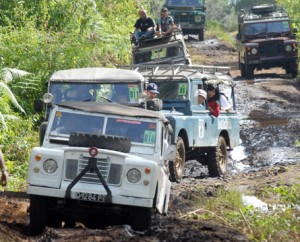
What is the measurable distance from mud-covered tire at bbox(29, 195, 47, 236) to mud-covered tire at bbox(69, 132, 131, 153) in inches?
30.0

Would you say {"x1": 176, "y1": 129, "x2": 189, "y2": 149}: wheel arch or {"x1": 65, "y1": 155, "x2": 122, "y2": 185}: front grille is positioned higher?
{"x1": 65, "y1": 155, "x2": 122, "y2": 185}: front grille

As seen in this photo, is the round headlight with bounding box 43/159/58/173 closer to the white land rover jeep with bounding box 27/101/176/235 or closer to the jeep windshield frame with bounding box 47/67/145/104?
the white land rover jeep with bounding box 27/101/176/235

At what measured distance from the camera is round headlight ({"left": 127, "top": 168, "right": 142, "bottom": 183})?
9594mm

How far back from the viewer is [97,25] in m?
24.8

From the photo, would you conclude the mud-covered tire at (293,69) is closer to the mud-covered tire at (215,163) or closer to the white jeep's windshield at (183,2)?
the white jeep's windshield at (183,2)

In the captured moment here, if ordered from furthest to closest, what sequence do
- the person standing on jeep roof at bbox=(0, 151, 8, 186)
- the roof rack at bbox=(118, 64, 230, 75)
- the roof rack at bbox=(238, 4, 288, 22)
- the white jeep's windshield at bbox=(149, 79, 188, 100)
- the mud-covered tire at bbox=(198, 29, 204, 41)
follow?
the mud-covered tire at bbox=(198, 29, 204, 41) → the roof rack at bbox=(238, 4, 288, 22) → the roof rack at bbox=(118, 64, 230, 75) → the white jeep's windshield at bbox=(149, 79, 188, 100) → the person standing on jeep roof at bbox=(0, 151, 8, 186)

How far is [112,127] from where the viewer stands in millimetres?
10352

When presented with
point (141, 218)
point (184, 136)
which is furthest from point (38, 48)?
point (141, 218)

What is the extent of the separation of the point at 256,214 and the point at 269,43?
2095cm

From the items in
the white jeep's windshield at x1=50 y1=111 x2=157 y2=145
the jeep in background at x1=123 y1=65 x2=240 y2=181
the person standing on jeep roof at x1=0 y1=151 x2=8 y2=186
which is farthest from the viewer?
the jeep in background at x1=123 y1=65 x2=240 y2=181

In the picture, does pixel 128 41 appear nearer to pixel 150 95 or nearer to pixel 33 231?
pixel 150 95

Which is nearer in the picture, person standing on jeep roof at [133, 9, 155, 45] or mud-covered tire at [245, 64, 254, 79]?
person standing on jeep roof at [133, 9, 155, 45]

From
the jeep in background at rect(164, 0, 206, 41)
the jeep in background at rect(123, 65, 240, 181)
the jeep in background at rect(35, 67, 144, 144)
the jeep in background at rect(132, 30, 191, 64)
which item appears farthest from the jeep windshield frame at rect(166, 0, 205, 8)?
the jeep in background at rect(35, 67, 144, 144)

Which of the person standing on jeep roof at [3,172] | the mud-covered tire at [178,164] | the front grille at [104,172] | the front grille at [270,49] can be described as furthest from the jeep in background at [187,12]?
the person standing on jeep roof at [3,172]
